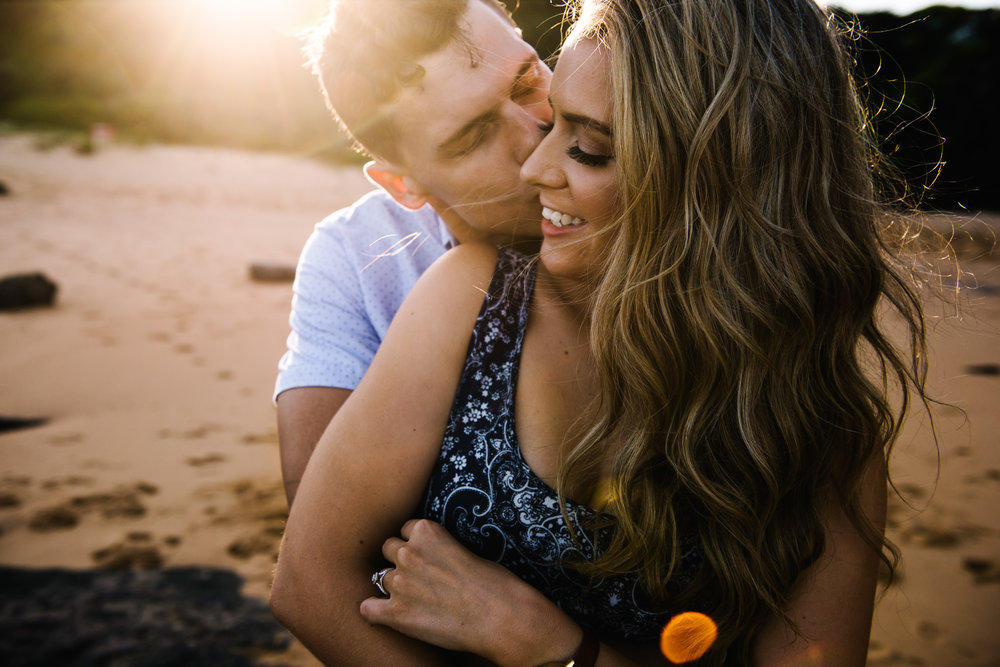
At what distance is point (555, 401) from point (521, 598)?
462 mm

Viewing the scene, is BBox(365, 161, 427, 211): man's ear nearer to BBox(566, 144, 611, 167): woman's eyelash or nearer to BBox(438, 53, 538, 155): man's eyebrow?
BBox(438, 53, 538, 155): man's eyebrow

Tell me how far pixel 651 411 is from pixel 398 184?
136 centimetres

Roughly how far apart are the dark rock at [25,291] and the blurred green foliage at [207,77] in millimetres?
10087

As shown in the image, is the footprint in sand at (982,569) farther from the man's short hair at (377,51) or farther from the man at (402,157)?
the man's short hair at (377,51)

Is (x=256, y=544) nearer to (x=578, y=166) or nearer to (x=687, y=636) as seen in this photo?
(x=687, y=636)

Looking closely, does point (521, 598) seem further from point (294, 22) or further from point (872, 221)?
point (294, 22)

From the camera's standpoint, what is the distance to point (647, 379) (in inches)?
62.8

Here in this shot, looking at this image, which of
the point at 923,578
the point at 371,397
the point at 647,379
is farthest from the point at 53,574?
the point at 923,578

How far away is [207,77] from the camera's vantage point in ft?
100.0

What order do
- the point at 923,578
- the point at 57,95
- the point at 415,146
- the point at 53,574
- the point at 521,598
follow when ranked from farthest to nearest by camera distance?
1. the point at 57,95
2. the point at 923,578
3. the point at 53,574
4. the point at 415,146
5. the point at 521,598

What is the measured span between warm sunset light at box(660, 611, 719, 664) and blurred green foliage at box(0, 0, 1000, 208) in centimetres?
1301

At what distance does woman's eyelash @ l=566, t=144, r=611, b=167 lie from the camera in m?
1.65

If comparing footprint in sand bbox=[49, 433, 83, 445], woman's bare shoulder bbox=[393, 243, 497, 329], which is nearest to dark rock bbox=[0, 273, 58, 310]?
footprint in sand bbox=[49, 433, 83, 445]

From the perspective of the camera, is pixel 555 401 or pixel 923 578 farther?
pixel 923 578
